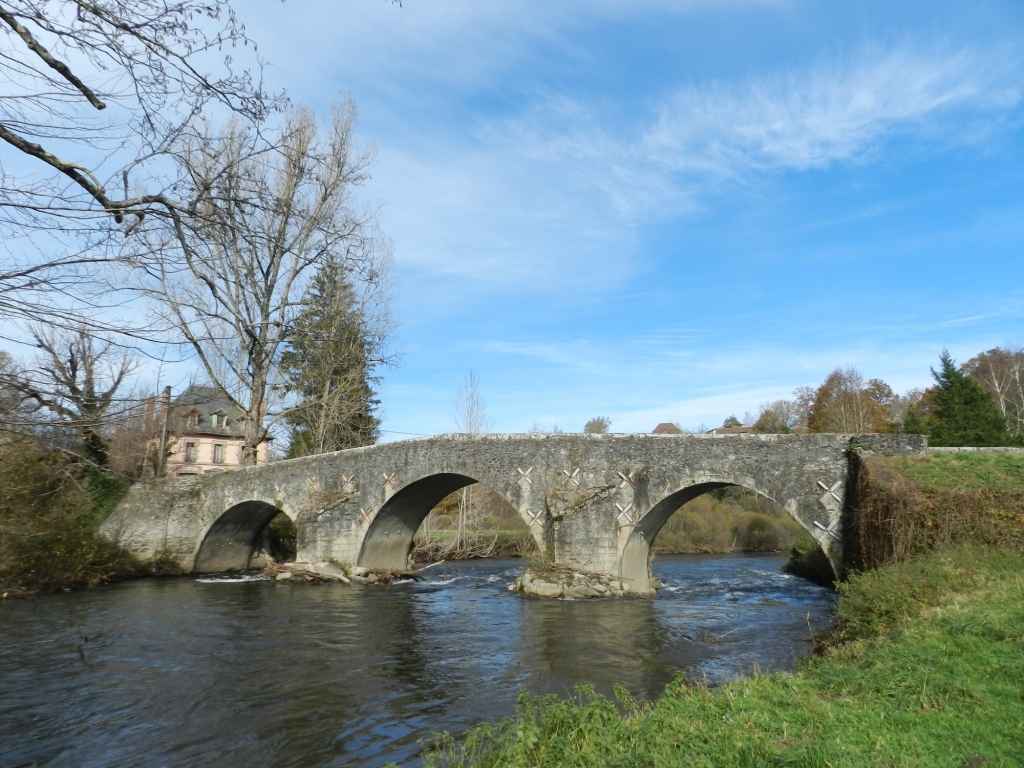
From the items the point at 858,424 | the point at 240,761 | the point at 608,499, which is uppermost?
the point at 858,424

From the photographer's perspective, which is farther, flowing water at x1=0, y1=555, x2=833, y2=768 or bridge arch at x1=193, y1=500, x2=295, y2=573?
bridge arch at x1=193, y1=500, x2=295, y2=573

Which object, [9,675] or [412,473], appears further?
[412,473]

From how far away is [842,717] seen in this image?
5141 millimetres

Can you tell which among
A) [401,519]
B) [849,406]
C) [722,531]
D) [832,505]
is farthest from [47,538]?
[849,406]

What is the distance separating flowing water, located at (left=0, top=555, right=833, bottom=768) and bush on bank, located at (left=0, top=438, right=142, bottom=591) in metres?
1.26

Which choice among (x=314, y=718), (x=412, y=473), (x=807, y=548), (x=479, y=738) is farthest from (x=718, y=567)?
(x=479, y=738)

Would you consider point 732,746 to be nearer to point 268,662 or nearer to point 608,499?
point 268,662

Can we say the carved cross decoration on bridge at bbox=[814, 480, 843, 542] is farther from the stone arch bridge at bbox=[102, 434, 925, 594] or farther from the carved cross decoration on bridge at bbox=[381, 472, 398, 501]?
the carved cross decoration on bridge at bbox=[381, 472, 398, 501]

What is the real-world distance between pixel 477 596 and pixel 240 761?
12.0m

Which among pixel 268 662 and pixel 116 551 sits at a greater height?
pixel 116 551

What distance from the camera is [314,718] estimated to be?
27.5 feet

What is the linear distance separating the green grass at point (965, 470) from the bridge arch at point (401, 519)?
1026cm

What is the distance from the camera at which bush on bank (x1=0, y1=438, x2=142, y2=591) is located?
57.1ft

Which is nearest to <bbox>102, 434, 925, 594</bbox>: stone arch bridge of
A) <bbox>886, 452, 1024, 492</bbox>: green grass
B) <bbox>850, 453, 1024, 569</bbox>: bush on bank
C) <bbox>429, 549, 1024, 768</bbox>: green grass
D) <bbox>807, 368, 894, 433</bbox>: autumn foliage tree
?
<bbox>886, 452, 1024, 492</bbox>: green grass
